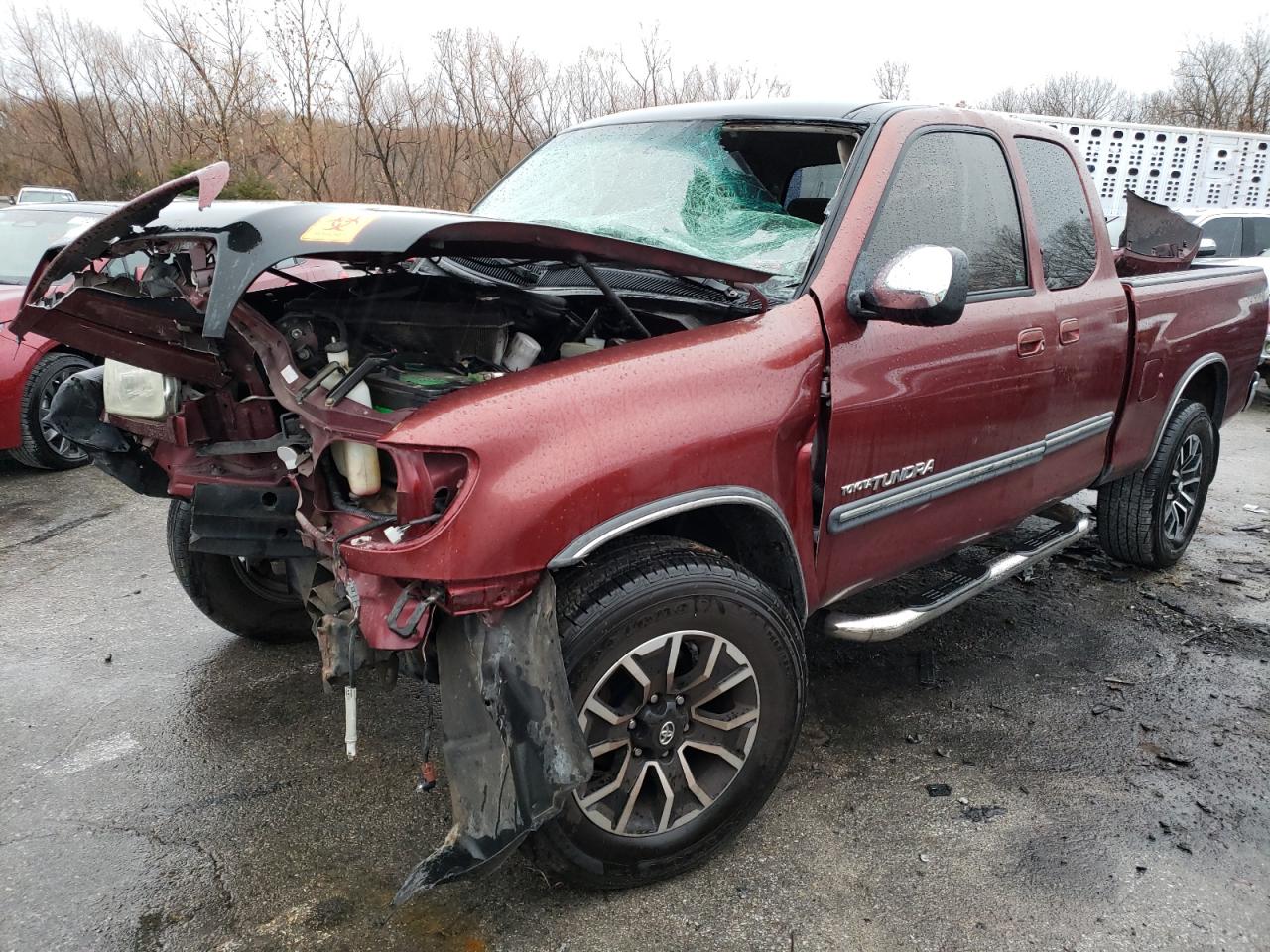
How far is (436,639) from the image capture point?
212 centimetres

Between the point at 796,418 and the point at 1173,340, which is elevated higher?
the point at 796,418

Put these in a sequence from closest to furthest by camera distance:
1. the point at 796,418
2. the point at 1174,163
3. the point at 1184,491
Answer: the point at 796,418
the point at 1184,491
the point at 1174,163

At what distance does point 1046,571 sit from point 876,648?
56.8 inches

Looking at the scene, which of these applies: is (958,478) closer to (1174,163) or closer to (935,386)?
(935,386)

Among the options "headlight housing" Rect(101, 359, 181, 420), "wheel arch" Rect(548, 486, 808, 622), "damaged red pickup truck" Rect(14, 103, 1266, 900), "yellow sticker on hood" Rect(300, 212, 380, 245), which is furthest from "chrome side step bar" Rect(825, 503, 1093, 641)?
"headlight housing" Rect(101, 359, 181, 420)

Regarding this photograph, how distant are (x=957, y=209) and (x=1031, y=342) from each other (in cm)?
51

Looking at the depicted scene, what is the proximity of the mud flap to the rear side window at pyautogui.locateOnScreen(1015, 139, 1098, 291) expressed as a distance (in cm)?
236

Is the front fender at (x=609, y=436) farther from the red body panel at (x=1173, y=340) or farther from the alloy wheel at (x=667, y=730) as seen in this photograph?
the red body panel at (x=1173, y=340)

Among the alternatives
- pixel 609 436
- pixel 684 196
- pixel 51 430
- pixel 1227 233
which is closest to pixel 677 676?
pixel 609 436

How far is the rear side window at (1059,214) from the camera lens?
3316 millimetres

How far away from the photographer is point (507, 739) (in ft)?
6.38

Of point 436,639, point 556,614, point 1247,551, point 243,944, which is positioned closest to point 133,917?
point 243,944

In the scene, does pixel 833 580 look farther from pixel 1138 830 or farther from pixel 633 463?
pixel 1138 830

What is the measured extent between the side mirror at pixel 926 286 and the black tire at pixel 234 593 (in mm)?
2308
